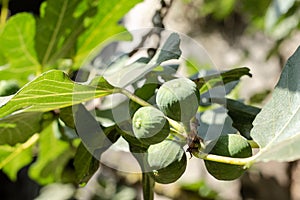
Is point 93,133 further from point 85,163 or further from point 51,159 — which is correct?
point 51,159

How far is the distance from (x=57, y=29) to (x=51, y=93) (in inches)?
17.5

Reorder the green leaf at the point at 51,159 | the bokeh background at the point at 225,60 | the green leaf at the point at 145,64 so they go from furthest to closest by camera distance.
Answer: the bokeh background at the point at 225,60
the green leaf at the point at 51,159
the green leaf at the point at 145,64

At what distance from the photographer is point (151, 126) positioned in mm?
588

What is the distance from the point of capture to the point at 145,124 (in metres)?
0.59

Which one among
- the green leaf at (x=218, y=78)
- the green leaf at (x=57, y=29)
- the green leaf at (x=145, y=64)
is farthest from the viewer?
the green leaf at (x=57, y=29)

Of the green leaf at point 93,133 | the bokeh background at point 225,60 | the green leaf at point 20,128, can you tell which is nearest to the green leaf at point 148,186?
the green leaf at point 93,133

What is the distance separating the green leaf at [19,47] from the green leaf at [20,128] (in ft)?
0.70

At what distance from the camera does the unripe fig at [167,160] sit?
596mm

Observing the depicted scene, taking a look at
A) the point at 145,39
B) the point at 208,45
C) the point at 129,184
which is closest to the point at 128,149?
the point at 145,39

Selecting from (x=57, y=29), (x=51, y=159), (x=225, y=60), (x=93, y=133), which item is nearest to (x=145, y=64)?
(x=93, y=133)

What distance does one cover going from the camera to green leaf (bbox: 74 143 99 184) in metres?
0.78

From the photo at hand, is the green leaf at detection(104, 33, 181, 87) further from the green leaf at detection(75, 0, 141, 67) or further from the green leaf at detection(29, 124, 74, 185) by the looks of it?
the green leaf at detection(29, 124, 74, 185)

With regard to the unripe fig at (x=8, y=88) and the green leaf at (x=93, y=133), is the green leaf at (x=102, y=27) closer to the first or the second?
the unripe fig at (x=8, y=88)

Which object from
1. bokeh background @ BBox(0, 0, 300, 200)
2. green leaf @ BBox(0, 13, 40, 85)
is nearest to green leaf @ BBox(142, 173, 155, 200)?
bokeh background @ BBox(0, 0, 300, 200)
